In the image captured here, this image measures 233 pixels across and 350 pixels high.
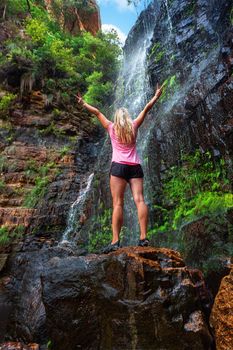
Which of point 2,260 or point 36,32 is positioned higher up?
point 36,32

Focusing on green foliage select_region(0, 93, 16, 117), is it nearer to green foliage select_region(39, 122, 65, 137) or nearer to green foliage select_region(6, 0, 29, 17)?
green foliage select_region(39, 122, 65, 137)

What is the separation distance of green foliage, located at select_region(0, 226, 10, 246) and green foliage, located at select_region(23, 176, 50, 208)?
4.12ft

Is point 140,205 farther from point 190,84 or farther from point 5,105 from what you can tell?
point 5,105

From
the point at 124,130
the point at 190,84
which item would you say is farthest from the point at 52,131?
the point at 124,130

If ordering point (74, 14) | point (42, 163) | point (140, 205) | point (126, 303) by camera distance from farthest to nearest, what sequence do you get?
1. point (74, 14)
2. point (42, 163)
3. point (140, 205)
4. point (126, 303)

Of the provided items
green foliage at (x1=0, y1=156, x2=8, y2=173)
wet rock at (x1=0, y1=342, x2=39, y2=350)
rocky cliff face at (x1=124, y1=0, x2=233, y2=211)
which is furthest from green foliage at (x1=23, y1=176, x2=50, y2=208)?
wet rock at (x1=0, y1=342, x2=39, y2=350)

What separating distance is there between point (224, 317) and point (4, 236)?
22.2ft

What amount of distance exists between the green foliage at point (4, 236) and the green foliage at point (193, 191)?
12.7 ft

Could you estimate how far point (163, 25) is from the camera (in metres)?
13.0

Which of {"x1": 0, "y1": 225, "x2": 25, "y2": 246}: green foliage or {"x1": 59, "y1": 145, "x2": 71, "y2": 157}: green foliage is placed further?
{"x1": 59, "y1": 145, "x2": 71, "y2": 157}: green foliage

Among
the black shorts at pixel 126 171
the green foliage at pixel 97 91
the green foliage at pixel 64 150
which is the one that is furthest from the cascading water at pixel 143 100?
the black shorts at pixel 126 171

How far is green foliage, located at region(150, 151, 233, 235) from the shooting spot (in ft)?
21.6

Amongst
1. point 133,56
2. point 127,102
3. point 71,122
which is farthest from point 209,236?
point 133,56

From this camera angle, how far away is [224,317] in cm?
329
